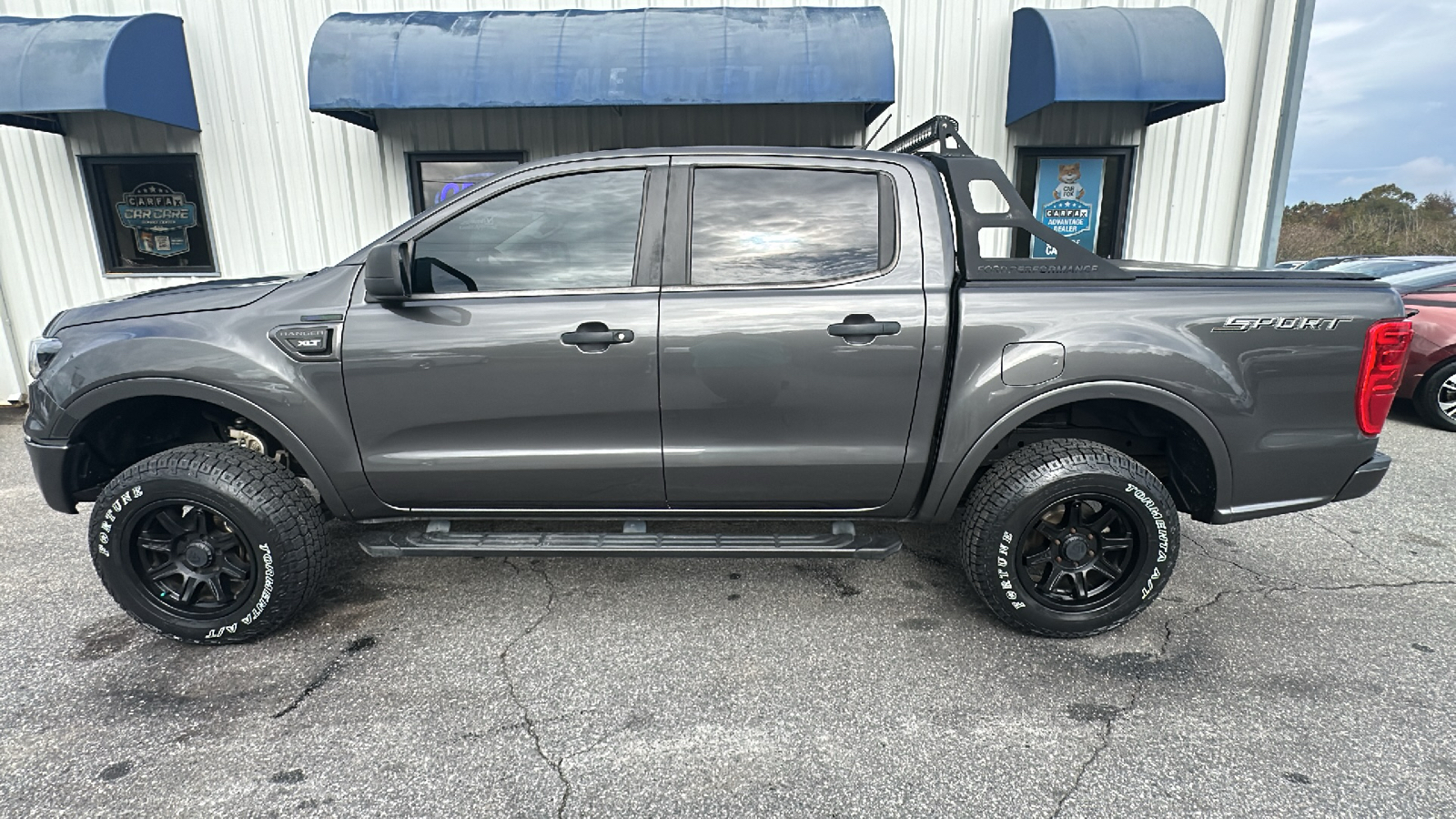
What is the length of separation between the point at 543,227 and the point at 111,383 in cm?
171

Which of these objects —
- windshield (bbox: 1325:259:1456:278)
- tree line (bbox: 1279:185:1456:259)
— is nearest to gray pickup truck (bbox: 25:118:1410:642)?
windshield (bbox: 1325:259:1456:278)

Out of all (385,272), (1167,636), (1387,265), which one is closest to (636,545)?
(385,272)

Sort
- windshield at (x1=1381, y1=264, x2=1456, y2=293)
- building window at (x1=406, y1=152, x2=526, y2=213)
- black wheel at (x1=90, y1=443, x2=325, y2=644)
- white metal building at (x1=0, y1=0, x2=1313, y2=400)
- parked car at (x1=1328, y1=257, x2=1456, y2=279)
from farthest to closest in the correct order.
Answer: parked car at (x1=1328, y1=257, x2=1456, y2=279)
building window at (x1=406, y1=152, x2=526, y2=213)
windshield at (x1=1381, y1=264, x2=1456, y2=293)
white metal building at (x1=0, y1=0, x2=1313, y2=400)
black wheel at (x1=90, y1=443, x2=325, y2=644)

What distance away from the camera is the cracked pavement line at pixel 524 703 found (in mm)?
2055

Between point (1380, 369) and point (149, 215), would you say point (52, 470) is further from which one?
point (149, 215)

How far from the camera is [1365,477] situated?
2725mm

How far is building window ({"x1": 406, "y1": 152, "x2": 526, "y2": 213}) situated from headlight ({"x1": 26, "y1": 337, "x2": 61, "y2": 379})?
15.0ft

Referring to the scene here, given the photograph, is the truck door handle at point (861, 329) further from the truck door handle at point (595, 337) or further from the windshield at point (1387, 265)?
the windshield at point (1387, 265)

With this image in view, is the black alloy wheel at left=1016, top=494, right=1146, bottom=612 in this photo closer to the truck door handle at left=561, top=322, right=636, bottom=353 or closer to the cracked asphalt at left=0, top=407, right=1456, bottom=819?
the cracked asphalt at left=0, top=407, right=1456, bottom=819

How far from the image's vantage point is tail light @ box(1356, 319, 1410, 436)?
101 inches

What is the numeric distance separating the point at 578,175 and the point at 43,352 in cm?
222

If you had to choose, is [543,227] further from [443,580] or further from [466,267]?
[443,580]

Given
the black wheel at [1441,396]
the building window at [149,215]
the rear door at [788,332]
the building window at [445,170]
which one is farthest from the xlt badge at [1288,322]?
the building window at [149,215]

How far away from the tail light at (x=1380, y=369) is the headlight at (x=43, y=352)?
16.2ft
